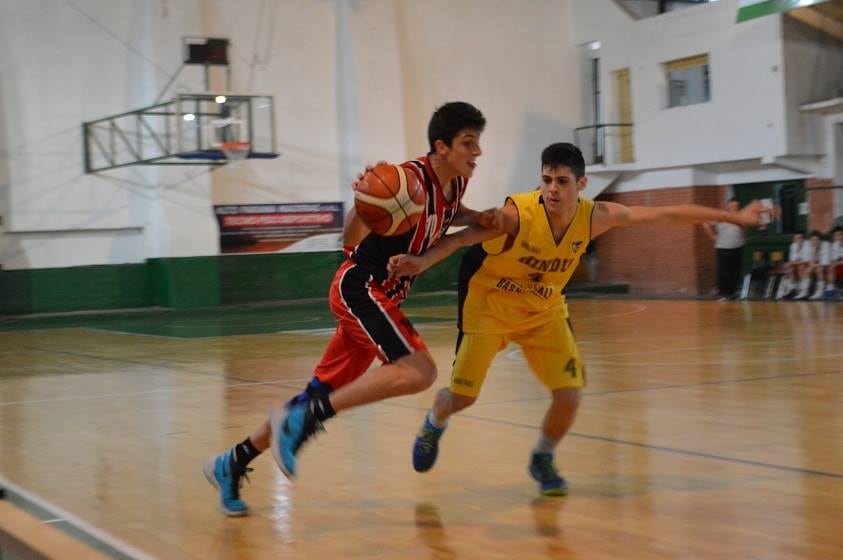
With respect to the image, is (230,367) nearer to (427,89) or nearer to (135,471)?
(135,471)

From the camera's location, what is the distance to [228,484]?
16.1 feet

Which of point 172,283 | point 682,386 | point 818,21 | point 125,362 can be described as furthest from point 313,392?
point 818,21

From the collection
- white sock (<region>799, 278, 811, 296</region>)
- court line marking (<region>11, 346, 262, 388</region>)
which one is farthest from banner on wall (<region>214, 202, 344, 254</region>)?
white sock (<region>799, 278, 811, 296</region>)

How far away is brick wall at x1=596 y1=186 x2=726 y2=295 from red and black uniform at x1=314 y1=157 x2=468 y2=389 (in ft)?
65.3

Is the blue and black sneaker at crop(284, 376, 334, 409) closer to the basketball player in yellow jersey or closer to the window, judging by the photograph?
the basketball player in yellow jersey

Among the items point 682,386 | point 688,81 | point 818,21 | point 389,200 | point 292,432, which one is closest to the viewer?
point 389,200

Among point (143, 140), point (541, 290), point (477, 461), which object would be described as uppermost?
point (143, 140)

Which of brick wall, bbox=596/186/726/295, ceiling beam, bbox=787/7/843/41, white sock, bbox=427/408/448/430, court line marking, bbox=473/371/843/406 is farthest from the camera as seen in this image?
brick wall, bbox=596/186/726/295

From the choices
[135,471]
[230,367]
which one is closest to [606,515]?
[135,471]

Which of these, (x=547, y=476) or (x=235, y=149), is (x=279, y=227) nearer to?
(x=235, y=149)

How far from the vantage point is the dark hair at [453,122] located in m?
4.74

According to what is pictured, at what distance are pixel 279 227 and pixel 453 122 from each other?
1949 centimetres

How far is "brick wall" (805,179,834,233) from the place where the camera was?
21.8 metres

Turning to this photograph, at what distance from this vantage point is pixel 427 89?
25.8 m
